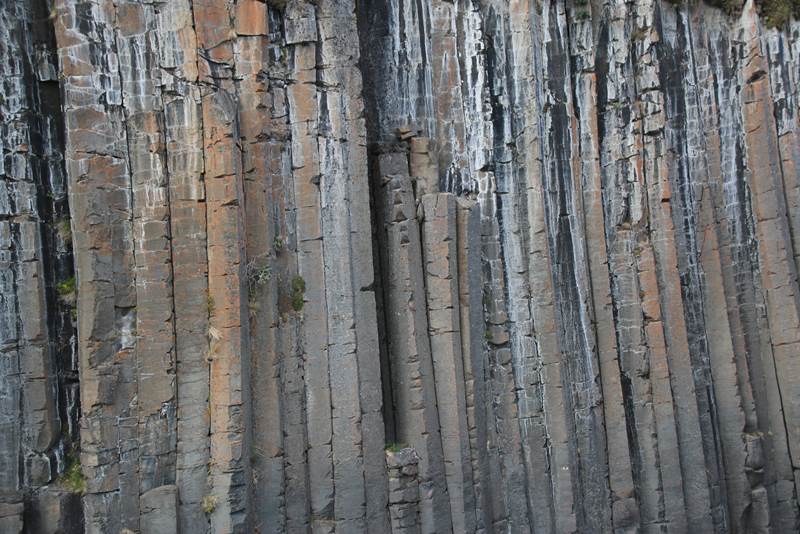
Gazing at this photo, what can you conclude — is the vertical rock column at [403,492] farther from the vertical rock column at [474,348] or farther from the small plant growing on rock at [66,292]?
the small plant growing on rock at [66,292]

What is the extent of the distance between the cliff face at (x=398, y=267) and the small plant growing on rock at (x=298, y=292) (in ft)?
0.09

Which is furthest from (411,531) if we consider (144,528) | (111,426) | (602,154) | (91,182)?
(602,154)

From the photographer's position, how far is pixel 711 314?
13.0m

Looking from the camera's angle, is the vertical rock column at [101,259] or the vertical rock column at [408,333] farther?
the vertical rock column at [408,333]

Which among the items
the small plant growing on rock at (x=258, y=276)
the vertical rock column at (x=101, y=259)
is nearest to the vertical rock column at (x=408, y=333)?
the small plant growing on rock at (x=258, y=276)

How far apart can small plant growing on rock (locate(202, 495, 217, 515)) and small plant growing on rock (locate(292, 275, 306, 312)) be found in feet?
8.09

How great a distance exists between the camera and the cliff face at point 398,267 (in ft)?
30.0

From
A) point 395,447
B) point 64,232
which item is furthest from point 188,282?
point 395,447

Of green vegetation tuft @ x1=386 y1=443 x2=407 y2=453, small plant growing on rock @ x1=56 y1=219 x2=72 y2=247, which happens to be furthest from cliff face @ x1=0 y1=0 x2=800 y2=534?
green vegetation tuft @ x1=386 y1=443 x2=407 y2=453

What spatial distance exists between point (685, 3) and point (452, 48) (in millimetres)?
4590

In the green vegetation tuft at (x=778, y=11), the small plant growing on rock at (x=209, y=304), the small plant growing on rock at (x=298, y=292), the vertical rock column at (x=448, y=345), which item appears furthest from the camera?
the green vegetation tuft at (x=778, y=11)

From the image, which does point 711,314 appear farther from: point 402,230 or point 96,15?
point 96,15

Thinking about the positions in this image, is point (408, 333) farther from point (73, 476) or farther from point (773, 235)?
point (773, 235)

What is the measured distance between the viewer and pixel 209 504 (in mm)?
9188
